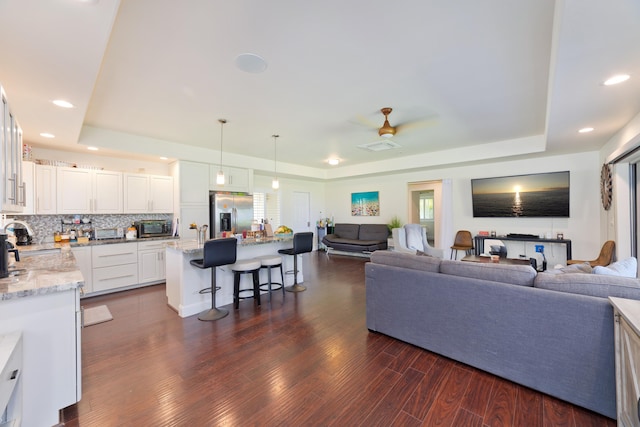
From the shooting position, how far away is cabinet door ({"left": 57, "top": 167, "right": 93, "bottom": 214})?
4.10m

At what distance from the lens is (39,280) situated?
171 centimetres

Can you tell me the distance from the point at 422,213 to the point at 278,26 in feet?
26.6

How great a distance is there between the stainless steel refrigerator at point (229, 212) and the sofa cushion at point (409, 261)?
3.56m

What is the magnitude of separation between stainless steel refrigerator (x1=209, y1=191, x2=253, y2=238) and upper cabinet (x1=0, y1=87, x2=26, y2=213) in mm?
3093

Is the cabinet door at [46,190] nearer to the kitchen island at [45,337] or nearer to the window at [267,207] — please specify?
the kitchen island at [45,337]

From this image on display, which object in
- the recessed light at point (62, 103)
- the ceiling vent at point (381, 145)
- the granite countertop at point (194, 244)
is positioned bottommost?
the granite countertop at point (194, 244)

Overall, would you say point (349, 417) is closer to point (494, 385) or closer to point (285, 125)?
point (494, 385)

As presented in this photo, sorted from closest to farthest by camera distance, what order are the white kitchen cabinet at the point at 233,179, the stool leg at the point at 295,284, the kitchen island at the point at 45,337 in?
the kitchen island at the point at 45,337 < the stool leg at the point at 295,284 < the white kitchen cabinet at the point at 233,179

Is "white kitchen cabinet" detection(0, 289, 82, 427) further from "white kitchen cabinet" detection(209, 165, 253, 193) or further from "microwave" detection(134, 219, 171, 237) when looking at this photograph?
"white kitchen cabinet" detection(209, 165, 253, 193)

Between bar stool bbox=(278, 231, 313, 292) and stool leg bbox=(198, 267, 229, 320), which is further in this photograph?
bar stool bbox=(278, 231, 313, 292)

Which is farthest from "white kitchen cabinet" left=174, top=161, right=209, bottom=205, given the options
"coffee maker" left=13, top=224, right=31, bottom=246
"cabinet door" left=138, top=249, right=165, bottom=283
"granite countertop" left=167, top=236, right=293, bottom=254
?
"coffee maker" left=13, top=224, right=31, bottom=246

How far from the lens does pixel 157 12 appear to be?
5.85 feet

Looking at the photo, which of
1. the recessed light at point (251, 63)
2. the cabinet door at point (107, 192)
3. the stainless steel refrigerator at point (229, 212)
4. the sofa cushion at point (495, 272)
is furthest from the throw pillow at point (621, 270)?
the cabinet door at point (107, 192)

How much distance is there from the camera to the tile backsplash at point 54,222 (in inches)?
163
